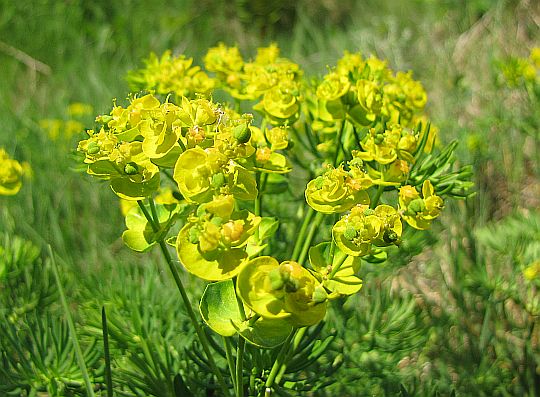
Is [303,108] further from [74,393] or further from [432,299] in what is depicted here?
[432,299]

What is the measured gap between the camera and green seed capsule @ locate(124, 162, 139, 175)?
3.39 feet

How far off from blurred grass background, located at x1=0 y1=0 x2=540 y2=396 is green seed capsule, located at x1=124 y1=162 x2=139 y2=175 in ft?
1.23

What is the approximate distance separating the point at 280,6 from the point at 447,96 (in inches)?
90.0

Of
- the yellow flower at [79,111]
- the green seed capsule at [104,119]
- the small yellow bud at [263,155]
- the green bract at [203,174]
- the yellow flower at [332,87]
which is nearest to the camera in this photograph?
the green bract at [203,174]

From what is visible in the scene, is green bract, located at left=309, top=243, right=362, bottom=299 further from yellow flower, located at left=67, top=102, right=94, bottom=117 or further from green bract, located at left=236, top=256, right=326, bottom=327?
yellow flower, located at left=67, top=102, right=94, bottom=117

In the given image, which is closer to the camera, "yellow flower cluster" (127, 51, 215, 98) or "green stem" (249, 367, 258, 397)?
"green stem" (249, 367, 258, 397)

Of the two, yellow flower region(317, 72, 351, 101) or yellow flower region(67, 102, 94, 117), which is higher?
yellow flower region(67, 102, 94, 117)

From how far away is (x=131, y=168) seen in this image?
3.39 feet

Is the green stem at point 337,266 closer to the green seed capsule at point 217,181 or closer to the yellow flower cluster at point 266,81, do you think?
the green seed capsule at point 217,181

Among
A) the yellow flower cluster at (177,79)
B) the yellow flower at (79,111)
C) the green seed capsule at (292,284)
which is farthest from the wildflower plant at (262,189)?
the yellow flower at (79,111)

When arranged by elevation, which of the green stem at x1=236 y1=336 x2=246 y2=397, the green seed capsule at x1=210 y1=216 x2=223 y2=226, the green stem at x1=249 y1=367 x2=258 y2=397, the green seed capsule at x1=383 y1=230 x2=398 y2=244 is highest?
the green seed capsule at x1=210 y1=216 x2=223 y2=226

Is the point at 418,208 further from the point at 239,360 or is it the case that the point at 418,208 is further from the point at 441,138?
the point at 441,138

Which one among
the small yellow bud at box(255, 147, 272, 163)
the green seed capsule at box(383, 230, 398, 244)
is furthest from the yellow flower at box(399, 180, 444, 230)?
the small yellow bud at box(255, 147, 272, 163)

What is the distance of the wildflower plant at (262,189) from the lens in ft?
3.05
